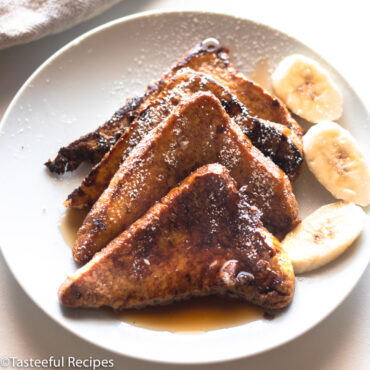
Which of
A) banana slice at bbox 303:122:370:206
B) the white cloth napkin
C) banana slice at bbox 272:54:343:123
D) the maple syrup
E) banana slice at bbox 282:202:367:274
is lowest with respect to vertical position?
the maple syrup

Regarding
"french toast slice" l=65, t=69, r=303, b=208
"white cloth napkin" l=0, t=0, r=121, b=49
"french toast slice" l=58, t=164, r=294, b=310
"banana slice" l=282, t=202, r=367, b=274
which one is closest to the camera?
"french toast slice" l=58, t=164, r=294, b=310

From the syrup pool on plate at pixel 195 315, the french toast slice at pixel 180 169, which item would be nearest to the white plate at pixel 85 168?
the syrup pool on plate at pixel 195 315

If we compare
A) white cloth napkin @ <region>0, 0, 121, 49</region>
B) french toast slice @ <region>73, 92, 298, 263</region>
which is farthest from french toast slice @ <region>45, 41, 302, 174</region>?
white cloth napkin @ <region>0, 0, 121, 49</region>

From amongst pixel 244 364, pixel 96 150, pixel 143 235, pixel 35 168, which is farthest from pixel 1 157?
pixel 244 364

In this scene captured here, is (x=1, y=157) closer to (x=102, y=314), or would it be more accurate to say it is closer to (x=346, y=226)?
(x=102, y=314)

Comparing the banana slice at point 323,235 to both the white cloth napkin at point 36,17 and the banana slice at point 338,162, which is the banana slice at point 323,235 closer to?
the banana slice at point 338,162

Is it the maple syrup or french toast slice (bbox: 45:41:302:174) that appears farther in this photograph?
french toast slice (bbox: 45:41:302:174)

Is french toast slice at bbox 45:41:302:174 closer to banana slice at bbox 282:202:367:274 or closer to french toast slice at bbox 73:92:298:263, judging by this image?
french toast slice at bbox 73:92:298:263
